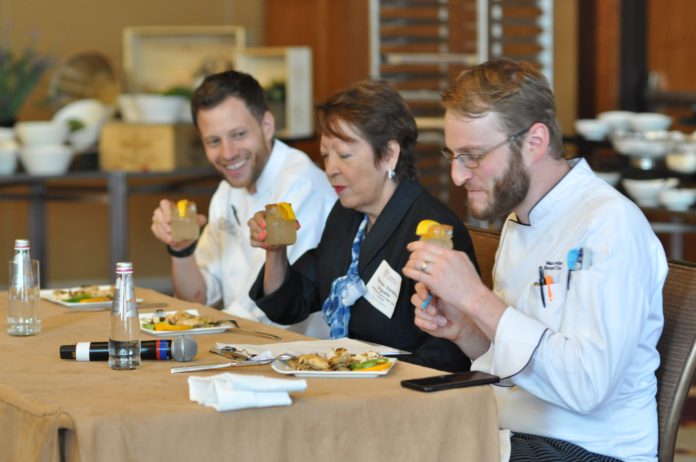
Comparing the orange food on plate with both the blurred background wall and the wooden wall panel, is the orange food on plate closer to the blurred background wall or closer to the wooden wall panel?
the wooden wall panel

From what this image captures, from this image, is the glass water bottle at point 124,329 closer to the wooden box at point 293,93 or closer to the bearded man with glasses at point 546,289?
the bearded man with glasses at point 546,289

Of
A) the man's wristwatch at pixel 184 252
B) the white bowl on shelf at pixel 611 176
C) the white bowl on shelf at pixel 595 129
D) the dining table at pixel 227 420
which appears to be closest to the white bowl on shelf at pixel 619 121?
the white bowl on shelf at pixel 595 129

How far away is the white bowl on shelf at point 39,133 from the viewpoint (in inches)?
240

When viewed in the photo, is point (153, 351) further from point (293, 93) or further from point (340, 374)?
point (293, 93)

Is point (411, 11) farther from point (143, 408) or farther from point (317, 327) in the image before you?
point (143, 408)

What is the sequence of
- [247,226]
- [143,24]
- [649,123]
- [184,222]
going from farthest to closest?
1. [143,24]
2. [649,123]
3. [247,226]
4. [184,222]

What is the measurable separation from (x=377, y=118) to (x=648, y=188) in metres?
2.17

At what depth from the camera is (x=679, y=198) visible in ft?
15.8

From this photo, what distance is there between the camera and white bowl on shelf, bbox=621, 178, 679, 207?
496 cm

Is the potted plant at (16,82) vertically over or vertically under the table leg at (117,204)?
over

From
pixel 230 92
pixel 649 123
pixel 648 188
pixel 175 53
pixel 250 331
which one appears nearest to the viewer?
pixel 250 331

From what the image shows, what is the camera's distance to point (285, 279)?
334 cm

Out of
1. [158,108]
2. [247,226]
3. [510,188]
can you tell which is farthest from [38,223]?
[510,188]

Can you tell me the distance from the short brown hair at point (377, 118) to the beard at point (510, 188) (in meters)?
0.64
